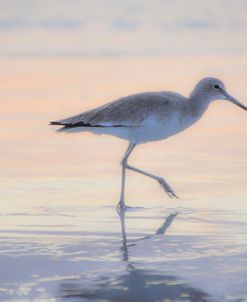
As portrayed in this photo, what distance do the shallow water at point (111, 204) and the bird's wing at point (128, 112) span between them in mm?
427

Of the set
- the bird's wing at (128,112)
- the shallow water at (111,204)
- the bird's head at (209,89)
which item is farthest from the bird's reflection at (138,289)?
the bird's head at (209,89)

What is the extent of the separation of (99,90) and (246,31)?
542 centimetres

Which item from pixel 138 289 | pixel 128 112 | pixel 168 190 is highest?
pixel 128 112

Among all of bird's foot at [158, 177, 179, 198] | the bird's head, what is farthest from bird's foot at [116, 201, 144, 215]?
the bird's head

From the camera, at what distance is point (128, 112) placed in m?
9.94

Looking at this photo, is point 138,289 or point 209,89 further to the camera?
point 209,89

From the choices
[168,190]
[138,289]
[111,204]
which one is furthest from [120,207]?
[138,289]

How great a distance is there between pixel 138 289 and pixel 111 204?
2.65m

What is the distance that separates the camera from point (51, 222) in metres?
8.11

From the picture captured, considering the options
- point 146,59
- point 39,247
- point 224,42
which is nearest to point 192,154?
point 39,247

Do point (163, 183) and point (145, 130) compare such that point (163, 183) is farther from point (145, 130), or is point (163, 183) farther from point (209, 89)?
point (209, 89)

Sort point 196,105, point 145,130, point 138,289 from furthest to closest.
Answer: point 196,105 < point 145,130 < point 138,289

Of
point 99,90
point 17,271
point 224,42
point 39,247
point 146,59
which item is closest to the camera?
point 17,271

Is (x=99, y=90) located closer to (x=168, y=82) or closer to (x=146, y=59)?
(x=168, y=82)
